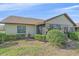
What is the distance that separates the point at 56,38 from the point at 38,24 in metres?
0.52

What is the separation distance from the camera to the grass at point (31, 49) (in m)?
8.87

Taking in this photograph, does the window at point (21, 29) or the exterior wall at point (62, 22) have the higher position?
the exterior wall at point (62, 22)

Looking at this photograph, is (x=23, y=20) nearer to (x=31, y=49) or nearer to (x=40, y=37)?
(x=40, y=37)

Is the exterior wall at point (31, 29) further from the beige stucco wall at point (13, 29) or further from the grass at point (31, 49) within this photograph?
the grass at point (31, 49)

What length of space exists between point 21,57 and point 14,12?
104cm

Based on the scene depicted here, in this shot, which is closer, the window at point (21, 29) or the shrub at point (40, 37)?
the shrub at point (40, 37)

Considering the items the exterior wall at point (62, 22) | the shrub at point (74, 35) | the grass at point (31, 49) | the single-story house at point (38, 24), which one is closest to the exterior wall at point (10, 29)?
the single-story house at point (38, 24)

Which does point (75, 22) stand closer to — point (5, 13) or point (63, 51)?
point (63, 51)

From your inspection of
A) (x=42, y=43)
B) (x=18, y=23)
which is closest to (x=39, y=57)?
(x=42, y=43)

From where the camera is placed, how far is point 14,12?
8.97m

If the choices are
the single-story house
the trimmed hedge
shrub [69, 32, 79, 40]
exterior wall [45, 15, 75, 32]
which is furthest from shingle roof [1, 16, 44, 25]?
shrub [69, 32, 79, 40]

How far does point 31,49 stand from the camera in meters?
8.91

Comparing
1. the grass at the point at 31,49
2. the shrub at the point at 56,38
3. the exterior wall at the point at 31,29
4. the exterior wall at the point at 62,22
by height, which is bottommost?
the grass at the point at 31,49

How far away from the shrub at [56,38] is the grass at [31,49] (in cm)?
10
